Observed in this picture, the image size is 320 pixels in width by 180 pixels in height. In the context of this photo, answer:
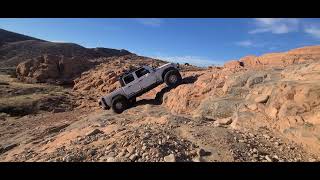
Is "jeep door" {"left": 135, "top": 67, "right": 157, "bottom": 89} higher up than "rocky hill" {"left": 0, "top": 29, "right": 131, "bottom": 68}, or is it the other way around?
"rocky hill" {"left": 0, "top": 29, "right": 131, "bottom": 68}

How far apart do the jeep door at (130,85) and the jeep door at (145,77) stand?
0.66 ft

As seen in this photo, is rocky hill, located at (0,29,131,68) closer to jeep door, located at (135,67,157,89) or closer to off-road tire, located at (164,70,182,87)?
jeep door, located at (135,67,157,89)

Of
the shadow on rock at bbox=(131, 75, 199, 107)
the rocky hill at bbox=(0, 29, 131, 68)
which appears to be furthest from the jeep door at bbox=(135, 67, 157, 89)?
the rocky hill at bbox=(0, 29, 131, 68)

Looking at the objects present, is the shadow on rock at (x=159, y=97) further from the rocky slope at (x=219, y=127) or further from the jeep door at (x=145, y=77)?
the jeep door at (x=145, y=77)

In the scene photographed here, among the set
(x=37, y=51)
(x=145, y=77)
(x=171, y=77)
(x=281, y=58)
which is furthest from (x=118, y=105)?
(x=37, y=51)

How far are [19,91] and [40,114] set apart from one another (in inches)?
309

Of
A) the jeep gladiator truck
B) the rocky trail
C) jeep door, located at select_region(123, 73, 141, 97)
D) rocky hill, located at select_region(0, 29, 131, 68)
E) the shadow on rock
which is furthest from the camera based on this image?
rocky hill, located at select_region(0, 29, 131, 68)

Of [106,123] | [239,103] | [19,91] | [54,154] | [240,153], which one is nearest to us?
[240,153]

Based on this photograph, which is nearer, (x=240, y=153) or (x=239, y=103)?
(x=240, y=153)

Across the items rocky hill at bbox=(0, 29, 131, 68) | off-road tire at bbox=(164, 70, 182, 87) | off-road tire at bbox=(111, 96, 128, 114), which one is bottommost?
off-road tire at bbox=(111, 96, 128, 114)

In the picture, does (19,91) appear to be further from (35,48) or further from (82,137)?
(35,48)

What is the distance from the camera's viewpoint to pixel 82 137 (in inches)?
402

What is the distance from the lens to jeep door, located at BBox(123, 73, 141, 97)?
56.4ft
